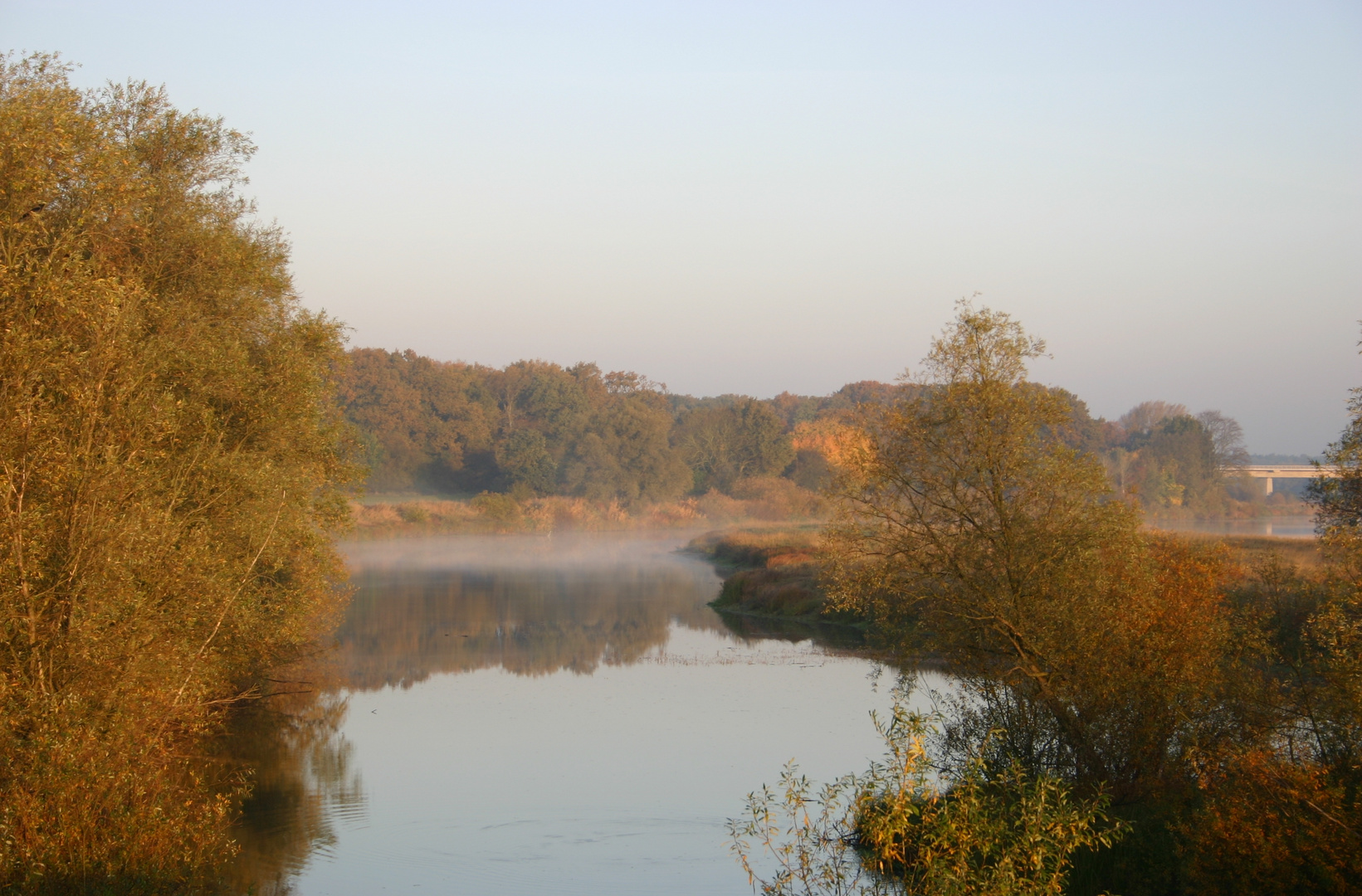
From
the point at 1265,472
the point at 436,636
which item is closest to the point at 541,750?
the point at 436,636

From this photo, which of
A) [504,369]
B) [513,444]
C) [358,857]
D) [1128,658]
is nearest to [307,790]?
[358,857]

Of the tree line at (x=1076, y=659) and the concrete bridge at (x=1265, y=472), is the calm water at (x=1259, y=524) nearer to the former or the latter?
the concrete bridge at (x=1265, y=472)

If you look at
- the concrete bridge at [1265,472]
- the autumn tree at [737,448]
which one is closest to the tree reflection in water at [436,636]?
the autumn tree at [737,448]

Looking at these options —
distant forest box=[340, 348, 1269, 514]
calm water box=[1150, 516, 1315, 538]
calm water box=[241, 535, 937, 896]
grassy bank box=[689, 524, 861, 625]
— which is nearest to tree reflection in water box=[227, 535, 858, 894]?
calm water box=[241, 535, 937, 896]

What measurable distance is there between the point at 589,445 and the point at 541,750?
65.4 m

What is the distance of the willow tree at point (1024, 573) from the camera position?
10578mm

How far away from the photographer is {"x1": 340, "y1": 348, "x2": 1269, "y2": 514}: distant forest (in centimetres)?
7944

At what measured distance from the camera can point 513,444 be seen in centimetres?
7944

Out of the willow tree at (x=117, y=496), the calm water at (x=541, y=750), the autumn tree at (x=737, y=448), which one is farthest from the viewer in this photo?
the autumn tree at (x=737, y=448)

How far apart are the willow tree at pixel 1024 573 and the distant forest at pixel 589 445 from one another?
215ft

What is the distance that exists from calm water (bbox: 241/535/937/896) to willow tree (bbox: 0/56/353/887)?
1761 mm

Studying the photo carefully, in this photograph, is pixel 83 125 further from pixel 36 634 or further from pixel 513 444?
pixel 513 444

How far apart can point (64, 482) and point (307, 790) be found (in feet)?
20.4

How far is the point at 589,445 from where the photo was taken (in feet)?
268
